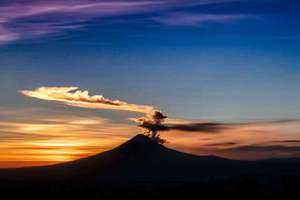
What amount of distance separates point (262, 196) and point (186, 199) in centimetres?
1167

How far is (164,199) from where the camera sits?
313 feet

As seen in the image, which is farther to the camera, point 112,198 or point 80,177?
point 80,177

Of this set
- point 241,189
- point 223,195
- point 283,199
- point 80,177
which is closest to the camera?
point 283,199

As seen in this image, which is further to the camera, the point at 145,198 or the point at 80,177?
the point at 80,177

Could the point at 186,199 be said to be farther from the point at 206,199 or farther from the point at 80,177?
the point at 80,177

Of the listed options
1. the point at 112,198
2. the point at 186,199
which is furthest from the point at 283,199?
the point at 112,198

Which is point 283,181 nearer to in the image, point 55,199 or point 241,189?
point 241,189

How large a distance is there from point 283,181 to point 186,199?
4496 cm

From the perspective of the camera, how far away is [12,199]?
304ft

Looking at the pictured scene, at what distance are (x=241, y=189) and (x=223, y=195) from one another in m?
13.7

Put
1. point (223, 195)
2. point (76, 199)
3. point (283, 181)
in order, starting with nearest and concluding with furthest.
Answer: point (76, 199) → point (223, 195) → point (283, 181)

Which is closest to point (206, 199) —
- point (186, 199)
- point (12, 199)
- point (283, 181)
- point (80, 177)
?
point (186, 199)

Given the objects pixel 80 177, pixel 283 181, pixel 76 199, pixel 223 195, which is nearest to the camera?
pixel 76 199

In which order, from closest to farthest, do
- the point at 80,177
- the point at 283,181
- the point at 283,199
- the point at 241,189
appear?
the point at 283,199
the point at 241,189
the point at 283,181
the point at 80,177
